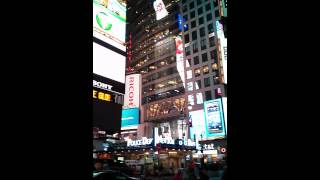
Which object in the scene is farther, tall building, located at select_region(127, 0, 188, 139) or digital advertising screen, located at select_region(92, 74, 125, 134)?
tall building, located at select_region(127, 0, 188, 139)

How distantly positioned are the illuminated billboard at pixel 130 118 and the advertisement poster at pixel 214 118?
16.3 metres

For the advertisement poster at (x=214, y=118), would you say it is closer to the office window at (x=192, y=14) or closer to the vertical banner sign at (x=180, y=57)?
the vertical banner sign at (x=180, y=57)

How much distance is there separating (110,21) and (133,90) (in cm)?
2906

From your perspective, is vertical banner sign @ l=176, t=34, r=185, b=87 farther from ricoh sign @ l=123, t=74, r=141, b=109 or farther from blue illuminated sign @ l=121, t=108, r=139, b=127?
blue illuminated sign @ l=121, t=108, r=139, b=127

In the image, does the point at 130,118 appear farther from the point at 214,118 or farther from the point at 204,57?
the point at 214,118

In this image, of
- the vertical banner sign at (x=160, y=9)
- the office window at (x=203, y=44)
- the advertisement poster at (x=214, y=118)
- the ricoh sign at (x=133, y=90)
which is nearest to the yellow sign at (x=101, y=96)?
the advertisement poster at (x=214, y=118)

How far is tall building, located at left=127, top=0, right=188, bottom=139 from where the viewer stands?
57.7 m

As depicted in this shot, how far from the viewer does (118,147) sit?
29984mm

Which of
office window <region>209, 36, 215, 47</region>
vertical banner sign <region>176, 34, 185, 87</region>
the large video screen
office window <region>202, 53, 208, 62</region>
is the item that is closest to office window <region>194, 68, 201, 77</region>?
office window <region>202, 53, 208, 62</region>

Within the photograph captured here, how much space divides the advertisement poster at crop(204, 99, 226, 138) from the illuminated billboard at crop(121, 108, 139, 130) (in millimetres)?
16266

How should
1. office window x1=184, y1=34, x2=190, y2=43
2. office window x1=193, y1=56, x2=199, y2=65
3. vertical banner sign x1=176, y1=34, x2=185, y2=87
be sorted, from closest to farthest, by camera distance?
1. office window x1=193, y1=56, x2=199, y2=65
2. vertical banner sign x1=176, y1=34, x2=185, y2=87
3. office window x1=184, y1=34, x2=190, y2=43

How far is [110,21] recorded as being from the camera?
75.2 feet

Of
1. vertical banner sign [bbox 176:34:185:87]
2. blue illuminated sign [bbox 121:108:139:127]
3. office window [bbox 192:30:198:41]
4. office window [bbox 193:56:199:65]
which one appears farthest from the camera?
blue illuminated sign [bbox 121:108:139:127]
